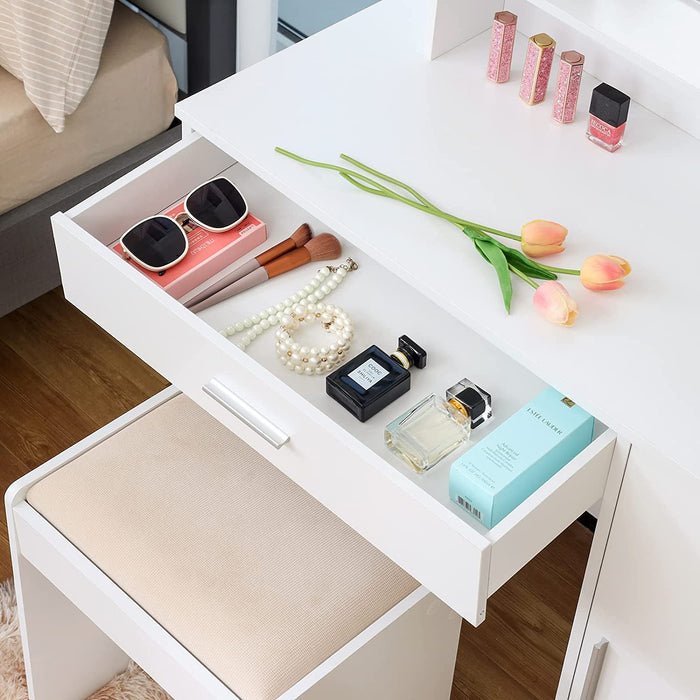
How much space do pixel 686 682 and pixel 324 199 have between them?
25.5 inches

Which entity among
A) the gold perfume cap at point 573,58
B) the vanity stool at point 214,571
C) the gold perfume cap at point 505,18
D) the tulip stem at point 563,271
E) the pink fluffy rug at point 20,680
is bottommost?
the pink fluffy rug at point 20,680

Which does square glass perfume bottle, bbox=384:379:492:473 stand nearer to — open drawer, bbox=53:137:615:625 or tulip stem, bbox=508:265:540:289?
open drawer, bbox=53:137:615:625

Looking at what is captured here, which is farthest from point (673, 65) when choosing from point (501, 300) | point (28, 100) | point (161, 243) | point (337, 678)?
point (28, 100)

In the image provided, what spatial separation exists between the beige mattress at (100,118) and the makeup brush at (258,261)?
638 mm

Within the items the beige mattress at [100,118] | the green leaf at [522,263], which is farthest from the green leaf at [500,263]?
the beige mattress at [100,118]

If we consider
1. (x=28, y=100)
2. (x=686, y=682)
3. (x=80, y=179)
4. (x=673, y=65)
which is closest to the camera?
(x=673, y=65)

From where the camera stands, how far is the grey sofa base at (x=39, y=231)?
1859mm

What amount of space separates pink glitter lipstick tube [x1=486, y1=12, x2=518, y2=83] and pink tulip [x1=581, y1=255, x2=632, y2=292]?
0.33m

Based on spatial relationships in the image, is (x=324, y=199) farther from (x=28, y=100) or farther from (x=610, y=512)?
(x=28, y=100)

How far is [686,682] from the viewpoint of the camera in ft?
4.05

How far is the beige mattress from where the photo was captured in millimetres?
1788

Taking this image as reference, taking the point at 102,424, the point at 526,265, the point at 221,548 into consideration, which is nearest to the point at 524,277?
the point at 526,265

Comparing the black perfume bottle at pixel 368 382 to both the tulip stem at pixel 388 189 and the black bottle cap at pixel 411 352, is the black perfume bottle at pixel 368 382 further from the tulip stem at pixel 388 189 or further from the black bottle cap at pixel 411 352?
the tulip stem at pixel 388 189

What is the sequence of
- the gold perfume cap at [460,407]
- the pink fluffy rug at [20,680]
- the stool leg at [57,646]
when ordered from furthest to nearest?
the pink fluffy rug at [20,680]
the stool leg at [57,646]
the gold perfume cap at [460,407]
